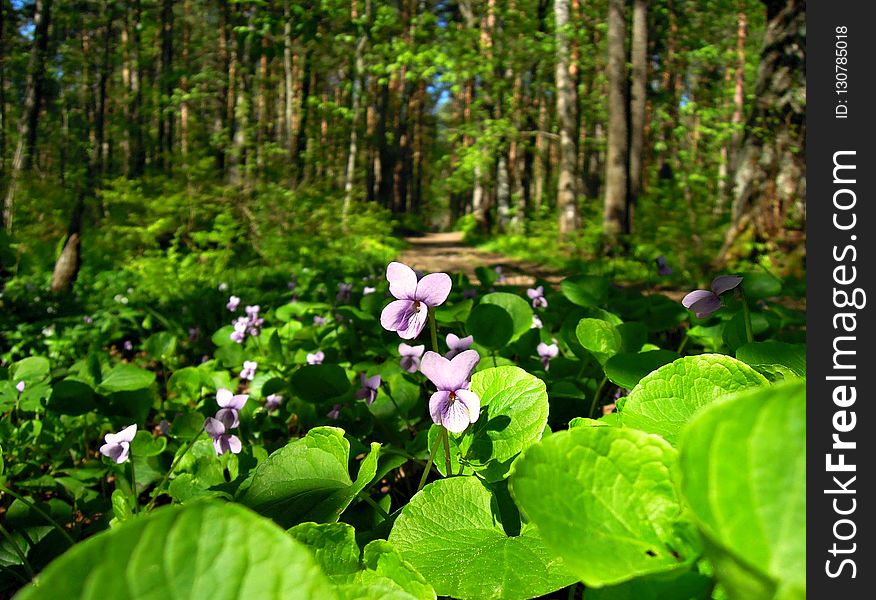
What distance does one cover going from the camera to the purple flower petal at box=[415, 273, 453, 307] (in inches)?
36.0

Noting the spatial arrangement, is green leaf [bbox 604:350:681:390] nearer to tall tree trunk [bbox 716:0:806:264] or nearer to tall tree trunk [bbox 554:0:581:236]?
tall tree trunk [bbox 716:0:806:264]

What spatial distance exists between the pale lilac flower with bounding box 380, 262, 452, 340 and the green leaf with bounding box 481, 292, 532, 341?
2.52ft

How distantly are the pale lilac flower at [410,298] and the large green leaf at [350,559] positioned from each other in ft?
1.02

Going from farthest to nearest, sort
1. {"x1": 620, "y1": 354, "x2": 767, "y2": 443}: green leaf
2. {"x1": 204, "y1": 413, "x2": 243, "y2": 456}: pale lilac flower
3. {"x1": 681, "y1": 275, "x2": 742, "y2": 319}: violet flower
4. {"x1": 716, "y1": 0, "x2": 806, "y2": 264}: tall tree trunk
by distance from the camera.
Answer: {"x1": 716, "y1": 0, "x2": 806, "y2": 264}: tall tree trunk → {"x1": 204, "y1": 413, "x2": 243, "y2": 456}: pale lilac flower → {"x1": 681, "y1": 275, "x2": 742, "y2": 319}: violet flower → {"x1": 620, "y1": 354, "x2": 767, "y2": 443}: green leaf

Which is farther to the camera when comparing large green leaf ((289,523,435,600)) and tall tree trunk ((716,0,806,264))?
tall tree trunk ((716,0,806,264))

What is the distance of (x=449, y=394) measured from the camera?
902mm

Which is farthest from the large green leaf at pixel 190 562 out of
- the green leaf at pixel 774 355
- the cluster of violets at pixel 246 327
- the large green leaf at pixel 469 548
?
the cluster of violets at pixel 246 327

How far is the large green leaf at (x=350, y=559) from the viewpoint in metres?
0.67

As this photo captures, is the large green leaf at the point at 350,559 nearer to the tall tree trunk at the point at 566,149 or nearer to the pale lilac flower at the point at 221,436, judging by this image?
the pale lilac flower at the point at 221,436

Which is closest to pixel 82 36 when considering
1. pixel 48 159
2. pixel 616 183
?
pixel 48 159

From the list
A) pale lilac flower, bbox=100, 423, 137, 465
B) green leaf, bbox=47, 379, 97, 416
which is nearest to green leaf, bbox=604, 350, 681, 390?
pale lilac flower, bbox=100, 423, 137, 465

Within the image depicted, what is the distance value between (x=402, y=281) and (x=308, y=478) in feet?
1.14

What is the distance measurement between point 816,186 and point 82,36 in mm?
25692

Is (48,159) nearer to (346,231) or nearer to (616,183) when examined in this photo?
(346,231)
